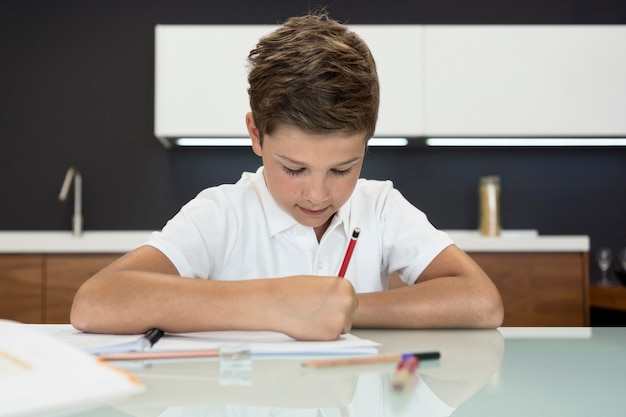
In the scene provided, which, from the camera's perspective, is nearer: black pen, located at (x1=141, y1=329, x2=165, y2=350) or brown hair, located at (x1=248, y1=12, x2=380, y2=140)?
black pen, located at (x1=141, y1=329, x2=165, y2=350)

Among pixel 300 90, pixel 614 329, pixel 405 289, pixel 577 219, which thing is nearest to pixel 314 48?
pixel 300 90

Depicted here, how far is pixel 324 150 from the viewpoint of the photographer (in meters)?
1.33

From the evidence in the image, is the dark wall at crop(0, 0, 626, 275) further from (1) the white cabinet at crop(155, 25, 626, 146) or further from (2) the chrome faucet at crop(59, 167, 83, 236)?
(1) the white cabinet at crop(155, 25, 626, 146)

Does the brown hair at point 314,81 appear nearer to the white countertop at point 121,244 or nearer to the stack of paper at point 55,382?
the stack of paper at point 55,382

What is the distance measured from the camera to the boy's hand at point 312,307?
1.01 metres

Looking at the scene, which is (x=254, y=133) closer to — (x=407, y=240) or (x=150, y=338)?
(x=407, y=240)

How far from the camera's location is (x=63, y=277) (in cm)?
286

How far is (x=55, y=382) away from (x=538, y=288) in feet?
8.45

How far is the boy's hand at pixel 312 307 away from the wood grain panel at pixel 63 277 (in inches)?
76.3

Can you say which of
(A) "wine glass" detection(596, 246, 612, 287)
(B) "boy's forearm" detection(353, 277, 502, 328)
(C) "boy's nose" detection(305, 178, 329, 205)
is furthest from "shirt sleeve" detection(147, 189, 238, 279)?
(A) "wine glass" detection(596, 246, 612, 287)

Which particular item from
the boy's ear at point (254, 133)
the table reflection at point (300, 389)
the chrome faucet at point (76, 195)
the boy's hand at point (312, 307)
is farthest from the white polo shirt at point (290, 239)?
the chrome faucet at point (76, 195)

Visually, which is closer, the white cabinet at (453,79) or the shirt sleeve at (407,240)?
the shirt sleeve at (407,240)

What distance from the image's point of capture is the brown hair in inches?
52.2

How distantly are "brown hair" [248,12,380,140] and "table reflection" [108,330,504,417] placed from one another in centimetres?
53
